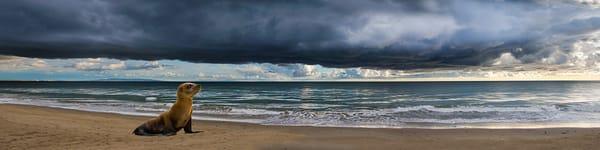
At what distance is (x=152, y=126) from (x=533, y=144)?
359 inches

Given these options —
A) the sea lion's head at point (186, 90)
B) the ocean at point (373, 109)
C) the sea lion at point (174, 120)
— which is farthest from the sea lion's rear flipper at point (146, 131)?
the ocean at point (373, 109)

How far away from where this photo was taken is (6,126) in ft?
44.2

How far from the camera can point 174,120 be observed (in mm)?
12758

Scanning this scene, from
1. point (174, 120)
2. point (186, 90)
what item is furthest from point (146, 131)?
point (186, 90)

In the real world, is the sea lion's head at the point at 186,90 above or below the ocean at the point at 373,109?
above

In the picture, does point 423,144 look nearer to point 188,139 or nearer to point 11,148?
point 188,139

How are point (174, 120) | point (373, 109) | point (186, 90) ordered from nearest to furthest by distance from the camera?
1. point (174, 120)
2. point (186, 90)
3. point (373, 109)

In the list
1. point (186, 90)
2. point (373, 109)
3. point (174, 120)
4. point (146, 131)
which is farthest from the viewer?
point (373, 109)

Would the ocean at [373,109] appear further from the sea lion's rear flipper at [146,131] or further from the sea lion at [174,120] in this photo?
the sea lion's rear flipper at [146,131]

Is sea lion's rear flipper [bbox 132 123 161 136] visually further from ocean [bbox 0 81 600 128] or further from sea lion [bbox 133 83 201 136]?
ocean [bbox 0 81 600 128]

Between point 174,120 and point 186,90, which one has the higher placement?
point 186,90

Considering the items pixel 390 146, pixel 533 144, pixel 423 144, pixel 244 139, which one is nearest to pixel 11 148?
pixel 244 139

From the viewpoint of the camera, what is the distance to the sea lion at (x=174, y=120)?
12.5m

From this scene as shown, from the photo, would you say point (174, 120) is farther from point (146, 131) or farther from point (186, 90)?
point (186, 90)
